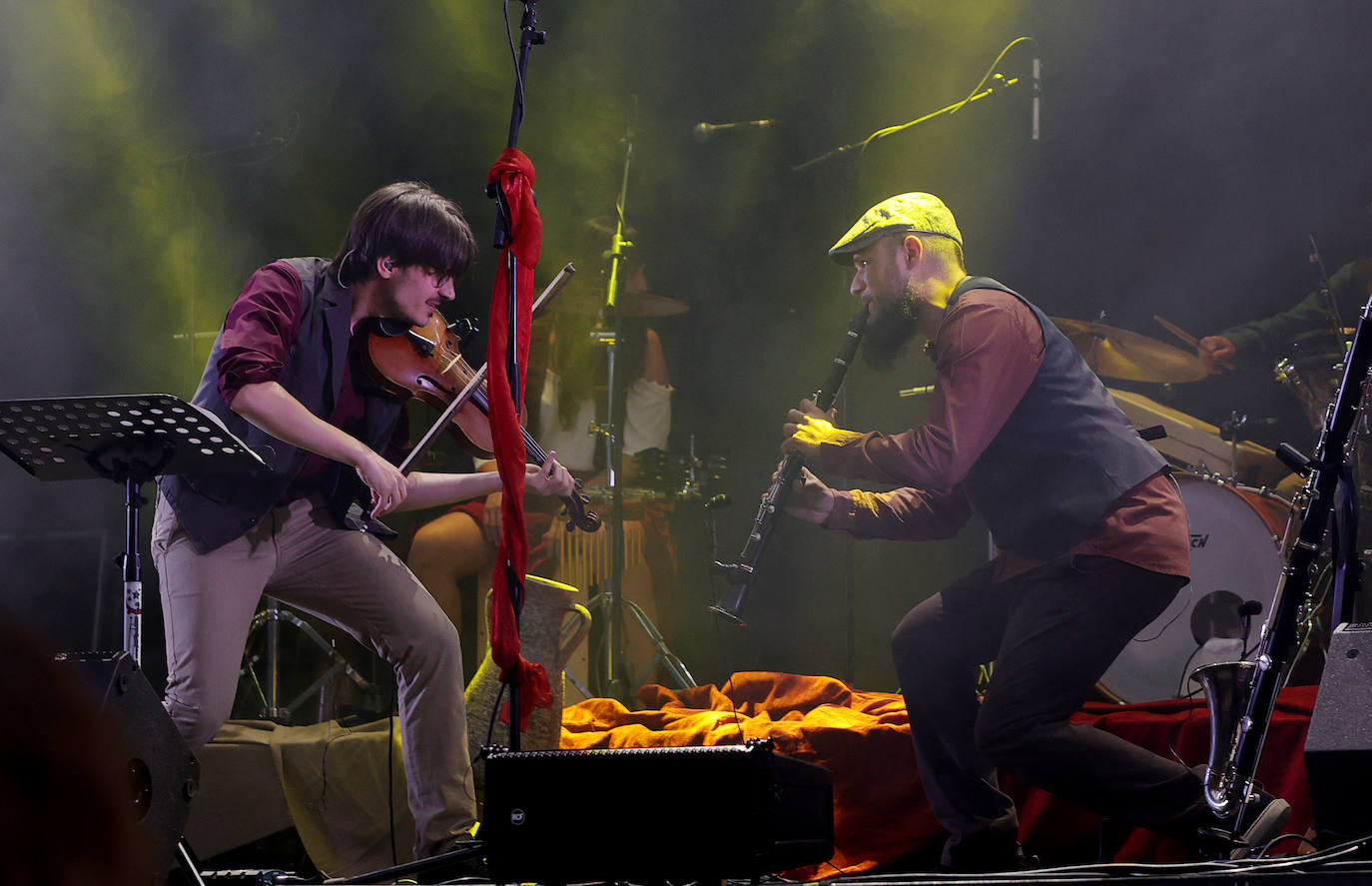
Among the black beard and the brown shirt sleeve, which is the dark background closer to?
the black beard

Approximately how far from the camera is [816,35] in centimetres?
577

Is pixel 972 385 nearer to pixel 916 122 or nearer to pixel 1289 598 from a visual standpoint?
pixel 1289 598

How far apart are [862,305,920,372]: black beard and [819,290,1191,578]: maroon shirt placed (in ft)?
0.83

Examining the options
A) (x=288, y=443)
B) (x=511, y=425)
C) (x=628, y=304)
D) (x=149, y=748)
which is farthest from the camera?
(x=628, y=304)

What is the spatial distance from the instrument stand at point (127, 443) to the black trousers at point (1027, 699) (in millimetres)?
Result: 2187

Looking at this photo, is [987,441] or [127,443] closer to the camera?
[127,443]

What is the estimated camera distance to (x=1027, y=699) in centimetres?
324

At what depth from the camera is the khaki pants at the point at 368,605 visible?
3096mm

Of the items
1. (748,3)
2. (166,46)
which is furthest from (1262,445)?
(166,46)

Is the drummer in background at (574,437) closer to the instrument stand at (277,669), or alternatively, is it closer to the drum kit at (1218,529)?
the instrument stand at (277,669)

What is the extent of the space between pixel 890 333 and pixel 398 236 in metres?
1.87

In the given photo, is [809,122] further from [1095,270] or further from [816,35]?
[1095,270]

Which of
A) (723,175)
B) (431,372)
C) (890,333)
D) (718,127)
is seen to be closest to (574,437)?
(723,175)

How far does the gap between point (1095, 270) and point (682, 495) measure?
92.5 inches
